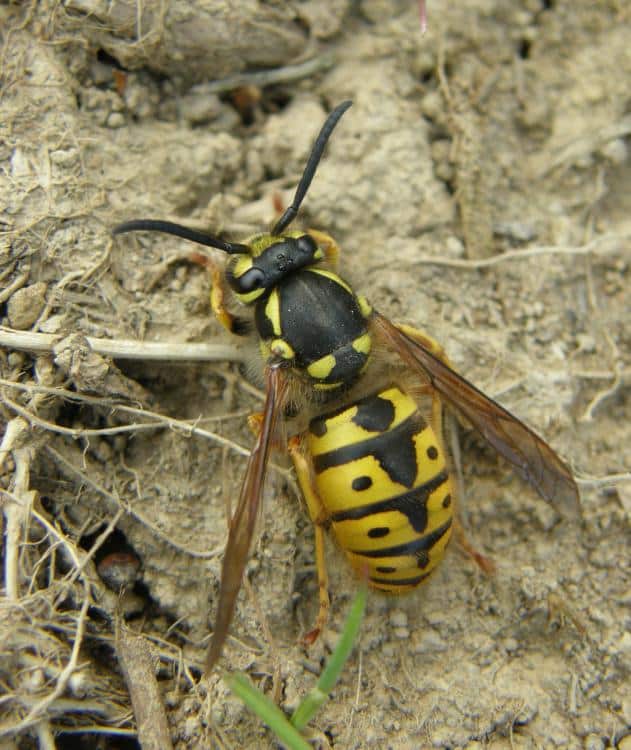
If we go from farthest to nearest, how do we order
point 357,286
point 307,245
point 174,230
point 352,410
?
point 357,286 → point 307,245 → point 352,410 → point 174,230

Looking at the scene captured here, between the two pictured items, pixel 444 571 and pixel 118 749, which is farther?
pixel 444 571

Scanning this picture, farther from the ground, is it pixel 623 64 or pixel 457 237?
pixel 623 64

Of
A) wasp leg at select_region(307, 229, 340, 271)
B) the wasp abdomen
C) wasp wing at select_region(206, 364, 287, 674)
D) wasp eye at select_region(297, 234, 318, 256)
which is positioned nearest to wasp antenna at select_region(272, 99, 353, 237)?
wasp eye at select_region(297, 234, 318, 256)

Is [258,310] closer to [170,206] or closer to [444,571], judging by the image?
[170,206]

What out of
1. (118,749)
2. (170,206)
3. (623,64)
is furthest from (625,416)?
(118,749)

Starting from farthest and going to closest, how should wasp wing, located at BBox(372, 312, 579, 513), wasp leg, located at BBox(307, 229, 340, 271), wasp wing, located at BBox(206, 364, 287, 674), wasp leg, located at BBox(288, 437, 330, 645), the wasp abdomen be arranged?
wasp leg, located at BBox(307, 229, 340, 271)
wasp wing, located at BBox(372, 312, 579, 513)
wasp leg, located at BBox(288, 437, 330, 645)
the wasp abdomen
wasp wing, located at BBox(206, 364, 287, 674)

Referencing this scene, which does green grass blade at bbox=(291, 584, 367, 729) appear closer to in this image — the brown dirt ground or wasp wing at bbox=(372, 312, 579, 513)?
the brown dirt ground

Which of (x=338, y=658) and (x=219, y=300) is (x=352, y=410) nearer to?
(x=219, y=300)

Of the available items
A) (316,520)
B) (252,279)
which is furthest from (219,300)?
(316,520)
